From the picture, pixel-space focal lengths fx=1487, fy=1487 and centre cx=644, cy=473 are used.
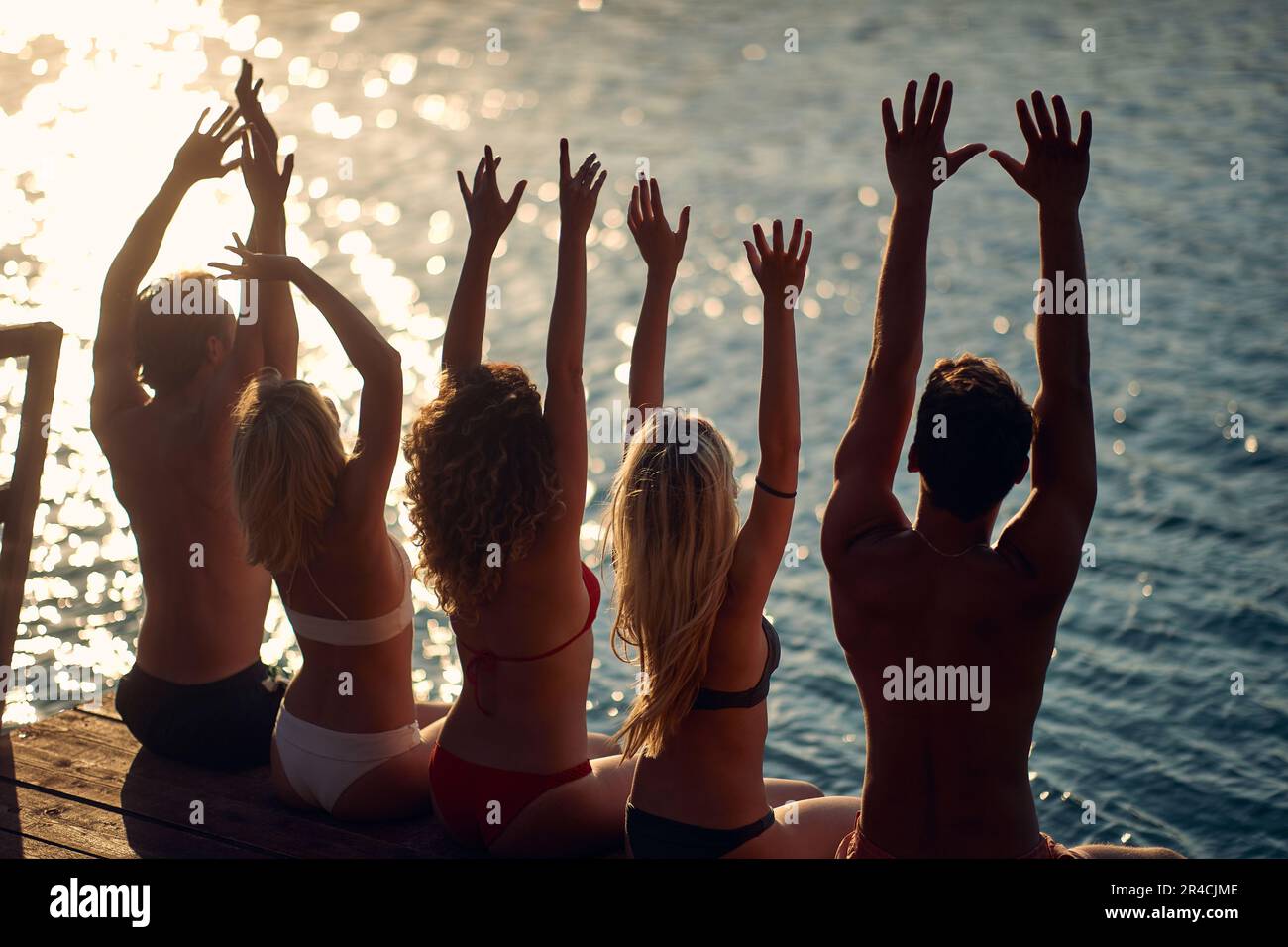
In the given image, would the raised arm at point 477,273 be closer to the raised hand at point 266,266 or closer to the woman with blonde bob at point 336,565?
the woman with blonde bob at point 336,565

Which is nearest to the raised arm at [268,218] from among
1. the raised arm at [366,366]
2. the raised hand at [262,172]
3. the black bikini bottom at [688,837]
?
the raised hand at [262,172]

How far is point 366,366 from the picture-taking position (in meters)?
4.07

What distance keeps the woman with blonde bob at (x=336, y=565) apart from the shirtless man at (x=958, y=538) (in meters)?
1.34

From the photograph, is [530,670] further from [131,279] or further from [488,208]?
[131,279]

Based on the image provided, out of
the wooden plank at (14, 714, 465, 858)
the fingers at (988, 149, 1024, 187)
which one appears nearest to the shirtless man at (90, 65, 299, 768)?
the wooden plank at (14, 714, 465, 858)

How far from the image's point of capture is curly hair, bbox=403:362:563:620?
3969mm

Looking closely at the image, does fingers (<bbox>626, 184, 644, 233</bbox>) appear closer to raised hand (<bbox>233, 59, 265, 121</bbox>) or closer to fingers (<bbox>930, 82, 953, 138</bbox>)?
fingers (<bbox>930, 82, 953, 138</bbox>)

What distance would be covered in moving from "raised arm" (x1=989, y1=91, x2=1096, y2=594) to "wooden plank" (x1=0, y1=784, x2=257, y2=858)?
254 centimetres

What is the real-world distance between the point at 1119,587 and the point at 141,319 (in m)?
6.67

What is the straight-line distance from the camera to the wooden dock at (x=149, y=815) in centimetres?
445

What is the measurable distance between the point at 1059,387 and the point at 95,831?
318cm

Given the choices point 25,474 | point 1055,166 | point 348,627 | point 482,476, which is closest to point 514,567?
point 482,476

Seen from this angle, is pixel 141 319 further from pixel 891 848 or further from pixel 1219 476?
pixel 1219 476
